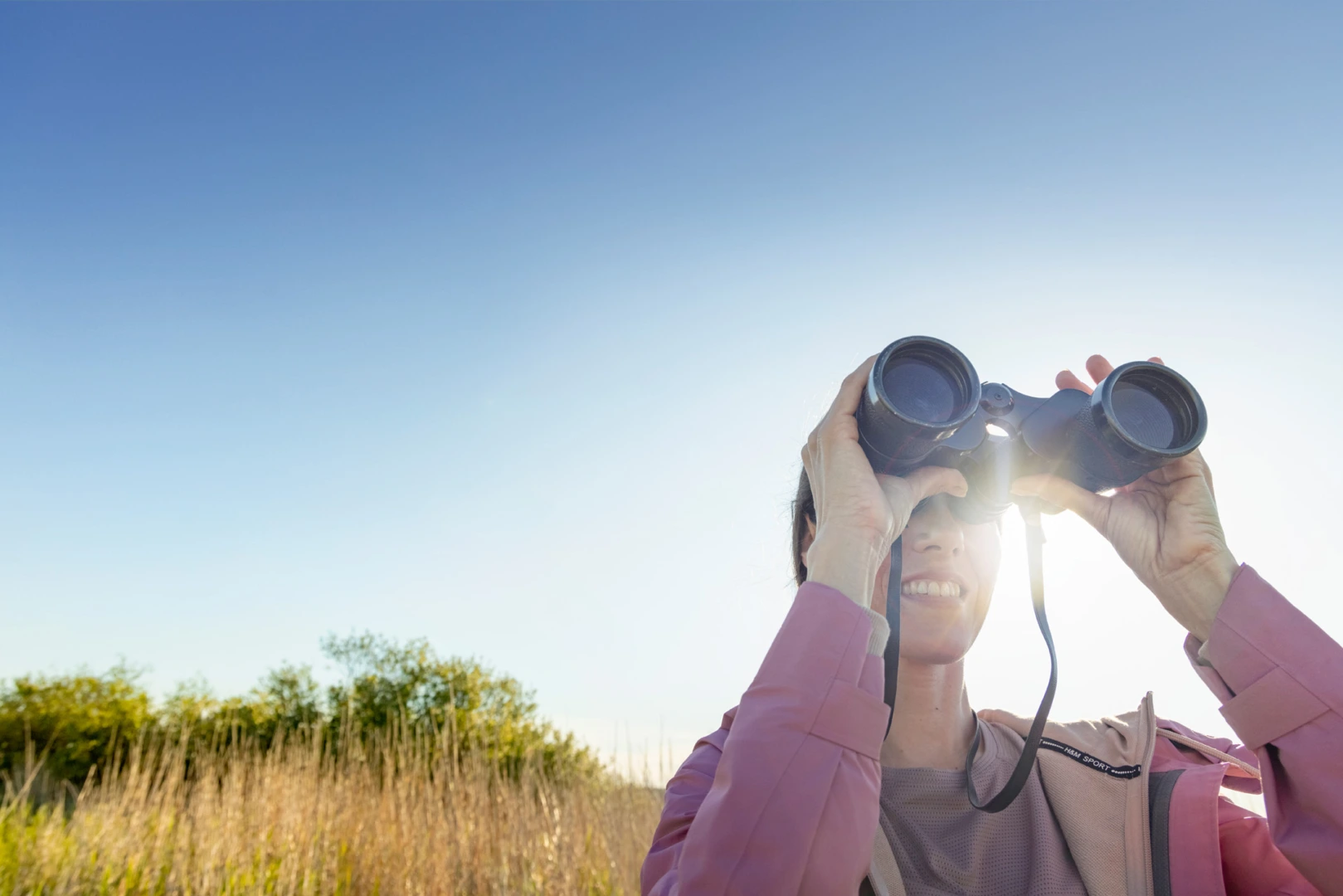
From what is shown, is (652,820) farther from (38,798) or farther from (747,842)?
(38,798)

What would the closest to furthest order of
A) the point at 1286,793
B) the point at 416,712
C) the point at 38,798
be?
the point at 1286,793, the point at 38,798, the point at 416,712

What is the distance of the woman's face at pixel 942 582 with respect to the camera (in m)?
1.43

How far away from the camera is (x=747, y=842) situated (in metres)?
0.99

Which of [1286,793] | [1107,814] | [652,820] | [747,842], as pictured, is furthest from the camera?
[652,820]

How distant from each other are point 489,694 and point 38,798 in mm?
6990

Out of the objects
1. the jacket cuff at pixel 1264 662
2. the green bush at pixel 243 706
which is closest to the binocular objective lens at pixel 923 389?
the jacket cuff at pixel 1264 662

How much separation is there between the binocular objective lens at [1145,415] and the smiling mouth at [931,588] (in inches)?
15.3

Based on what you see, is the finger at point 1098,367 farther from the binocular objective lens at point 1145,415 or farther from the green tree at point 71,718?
the green tree at point 71,718

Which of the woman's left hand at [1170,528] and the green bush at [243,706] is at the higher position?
the green bush at [243,706]

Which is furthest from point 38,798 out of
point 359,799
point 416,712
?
point 359,799

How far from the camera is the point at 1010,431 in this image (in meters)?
1.64

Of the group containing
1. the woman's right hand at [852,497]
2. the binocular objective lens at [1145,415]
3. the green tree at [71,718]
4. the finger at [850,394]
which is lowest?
the woman's right hand at [852,497]

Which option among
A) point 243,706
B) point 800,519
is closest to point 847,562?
point 800,519

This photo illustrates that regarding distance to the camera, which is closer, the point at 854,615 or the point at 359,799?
the point at 854,615
